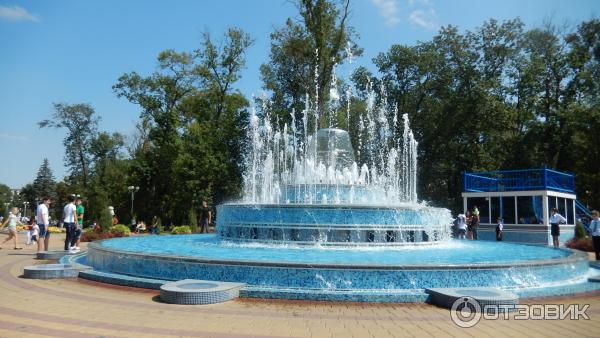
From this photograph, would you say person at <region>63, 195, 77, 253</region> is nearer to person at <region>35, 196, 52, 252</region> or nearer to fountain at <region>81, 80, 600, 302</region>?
person at <region>35, 196, 52, 252</region>

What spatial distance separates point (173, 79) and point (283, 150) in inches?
564

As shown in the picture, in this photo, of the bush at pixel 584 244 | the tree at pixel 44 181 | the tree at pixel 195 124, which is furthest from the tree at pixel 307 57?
the tree at pixel 44 181

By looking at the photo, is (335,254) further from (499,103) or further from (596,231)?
(499,103)

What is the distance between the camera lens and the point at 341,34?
115 ft

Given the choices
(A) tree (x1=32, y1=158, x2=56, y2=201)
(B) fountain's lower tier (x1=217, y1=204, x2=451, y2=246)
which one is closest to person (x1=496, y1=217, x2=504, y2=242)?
(B) fountain's lower tier (x1=217, y1=204, x2=451, y2=246)

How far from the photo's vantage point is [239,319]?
664 centimetres

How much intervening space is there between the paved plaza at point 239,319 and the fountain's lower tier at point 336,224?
554 cm

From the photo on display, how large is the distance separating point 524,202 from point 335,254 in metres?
19.5

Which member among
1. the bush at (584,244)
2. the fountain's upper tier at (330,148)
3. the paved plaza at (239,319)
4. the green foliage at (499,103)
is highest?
the green foliage at (499,103)

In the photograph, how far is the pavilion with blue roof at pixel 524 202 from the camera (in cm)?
2397

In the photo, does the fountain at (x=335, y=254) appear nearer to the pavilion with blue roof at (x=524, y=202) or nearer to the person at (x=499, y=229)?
the person at (x=499, y=229)

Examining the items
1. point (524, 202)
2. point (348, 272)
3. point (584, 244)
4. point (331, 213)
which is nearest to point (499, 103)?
point (524, 202)

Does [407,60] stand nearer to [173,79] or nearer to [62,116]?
[173,79]

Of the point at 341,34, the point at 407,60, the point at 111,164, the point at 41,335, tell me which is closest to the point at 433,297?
the point at 41,335
